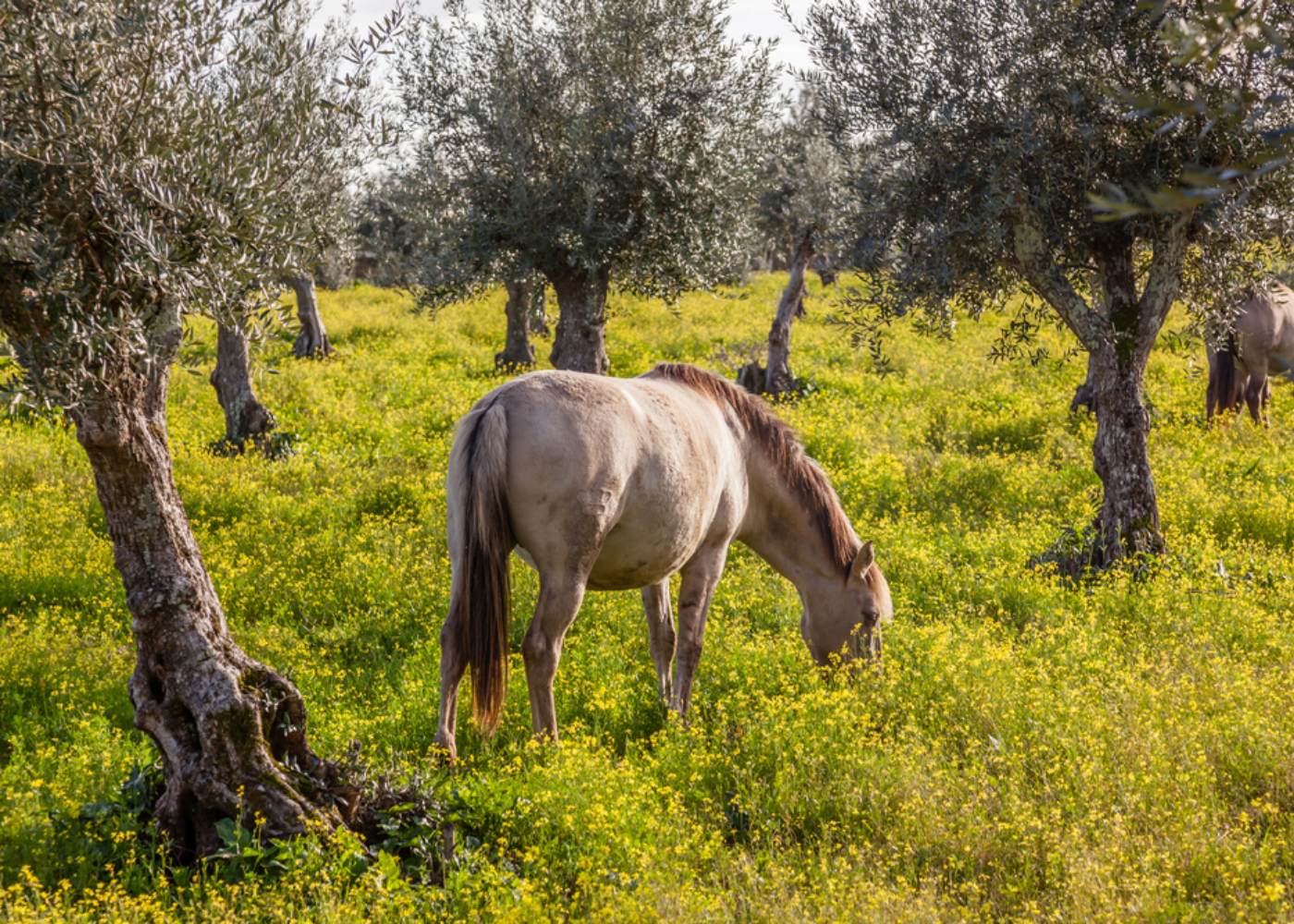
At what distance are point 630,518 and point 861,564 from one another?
238cm

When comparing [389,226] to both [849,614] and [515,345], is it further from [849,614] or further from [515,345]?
[849,614]

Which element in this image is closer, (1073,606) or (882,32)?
(1073,606)

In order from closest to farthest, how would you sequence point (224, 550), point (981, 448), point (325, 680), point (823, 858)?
1. point (823, 858)
2. point (325, 680)
3. point (224, 550)
4. point (981, 448)

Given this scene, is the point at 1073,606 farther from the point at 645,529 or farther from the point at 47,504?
the point at 47,504

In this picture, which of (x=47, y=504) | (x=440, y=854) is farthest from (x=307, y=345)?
(x=440, y=854)

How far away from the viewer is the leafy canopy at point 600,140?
45.2ft

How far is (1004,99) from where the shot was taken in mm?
9609

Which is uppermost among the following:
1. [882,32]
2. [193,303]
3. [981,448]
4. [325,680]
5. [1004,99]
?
[882,32]

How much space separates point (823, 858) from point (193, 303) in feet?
14.4

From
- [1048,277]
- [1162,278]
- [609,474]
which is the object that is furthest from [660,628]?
[1162,278]

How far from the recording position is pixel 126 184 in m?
4.84

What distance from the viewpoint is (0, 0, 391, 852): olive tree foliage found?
4.55 meters

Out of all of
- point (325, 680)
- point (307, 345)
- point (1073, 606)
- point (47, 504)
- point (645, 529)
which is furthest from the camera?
point (307, 345)

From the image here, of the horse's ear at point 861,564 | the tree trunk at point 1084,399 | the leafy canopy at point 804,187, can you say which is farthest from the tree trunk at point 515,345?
the horse's ear at point 861,564
